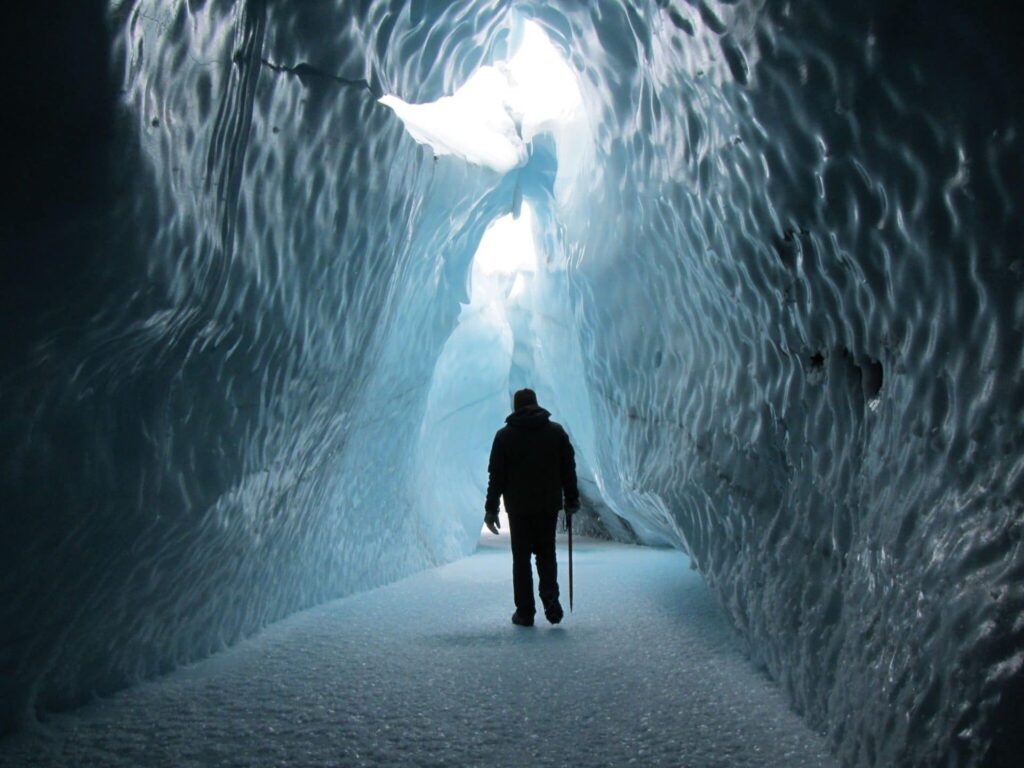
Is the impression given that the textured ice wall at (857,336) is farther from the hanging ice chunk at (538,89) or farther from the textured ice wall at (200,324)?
the hanging ice chunk at (538,89)

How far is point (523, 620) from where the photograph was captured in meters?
3.93

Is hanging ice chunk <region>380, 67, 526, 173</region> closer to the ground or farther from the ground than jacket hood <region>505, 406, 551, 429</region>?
farther from the ground

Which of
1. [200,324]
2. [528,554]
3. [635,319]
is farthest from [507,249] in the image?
[200,324]

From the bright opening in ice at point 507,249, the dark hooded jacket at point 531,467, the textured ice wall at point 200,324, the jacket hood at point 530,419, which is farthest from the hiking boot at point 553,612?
the bright opening in ice at point 507,249

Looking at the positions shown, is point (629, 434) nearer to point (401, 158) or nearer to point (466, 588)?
point (466, 588)

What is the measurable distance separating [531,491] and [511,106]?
3212mm

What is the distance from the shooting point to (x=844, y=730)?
6.40ft

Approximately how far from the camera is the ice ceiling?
60.6 inches

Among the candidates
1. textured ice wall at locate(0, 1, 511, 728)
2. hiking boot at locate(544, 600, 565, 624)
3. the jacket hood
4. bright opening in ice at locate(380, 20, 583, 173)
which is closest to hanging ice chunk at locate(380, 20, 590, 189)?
bright opening in ice at locate(380, 20, 583, 173)

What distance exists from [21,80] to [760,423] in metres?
2.43

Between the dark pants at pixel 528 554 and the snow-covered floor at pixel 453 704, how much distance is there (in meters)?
0.17

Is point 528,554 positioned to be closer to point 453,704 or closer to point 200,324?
point 453,704

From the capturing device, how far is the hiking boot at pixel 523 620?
154 inches

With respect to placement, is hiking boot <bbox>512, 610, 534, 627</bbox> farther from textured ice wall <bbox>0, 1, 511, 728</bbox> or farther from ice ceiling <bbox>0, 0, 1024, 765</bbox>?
textured ice wall <bbox>0, 1, 511, 728</bbox>
